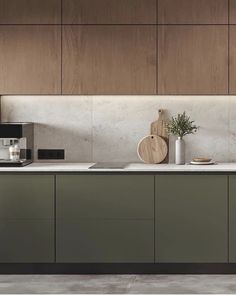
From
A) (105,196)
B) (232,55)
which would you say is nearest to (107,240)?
(105,196)

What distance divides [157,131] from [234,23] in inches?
42.2

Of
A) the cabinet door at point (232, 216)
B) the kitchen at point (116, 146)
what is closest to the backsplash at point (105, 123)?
the kitchen at point (116, 146)

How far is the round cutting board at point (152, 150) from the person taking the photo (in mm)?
5656

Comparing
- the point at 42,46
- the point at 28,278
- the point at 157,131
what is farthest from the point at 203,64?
Result: the point at 28,278

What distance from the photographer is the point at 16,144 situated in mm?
5477

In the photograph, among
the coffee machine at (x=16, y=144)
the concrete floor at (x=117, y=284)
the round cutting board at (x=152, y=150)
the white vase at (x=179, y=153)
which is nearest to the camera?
the concrete floor at (x=117, y=284)

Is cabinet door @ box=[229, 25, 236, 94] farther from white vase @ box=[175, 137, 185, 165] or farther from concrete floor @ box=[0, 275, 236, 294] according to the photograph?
concrete floor @ box=[0, 275, 236, 294]

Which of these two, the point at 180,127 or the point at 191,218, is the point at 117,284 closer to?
the point at 191,218

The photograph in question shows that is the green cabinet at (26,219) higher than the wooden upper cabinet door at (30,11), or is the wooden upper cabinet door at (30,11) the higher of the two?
the wooden upper cabinet door at (30,11)

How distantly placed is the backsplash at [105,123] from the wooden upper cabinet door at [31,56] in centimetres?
33

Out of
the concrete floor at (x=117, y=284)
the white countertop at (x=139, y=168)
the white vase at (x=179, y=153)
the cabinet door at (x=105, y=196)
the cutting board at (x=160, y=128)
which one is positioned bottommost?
the concrete floor at (x=117, y=284)

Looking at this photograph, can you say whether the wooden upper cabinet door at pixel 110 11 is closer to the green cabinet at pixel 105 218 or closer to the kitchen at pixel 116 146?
the kitchen at pixel 116 146

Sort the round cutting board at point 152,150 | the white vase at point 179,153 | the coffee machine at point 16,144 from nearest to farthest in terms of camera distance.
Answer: the coffee machine at point 16,144 → the white vase at point 179,153 → the round cutting board at point 152,150

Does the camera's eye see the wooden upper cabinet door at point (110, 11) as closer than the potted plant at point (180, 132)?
Yes
